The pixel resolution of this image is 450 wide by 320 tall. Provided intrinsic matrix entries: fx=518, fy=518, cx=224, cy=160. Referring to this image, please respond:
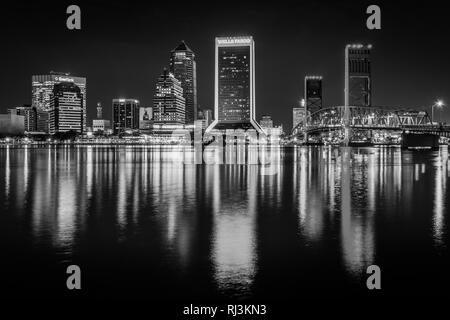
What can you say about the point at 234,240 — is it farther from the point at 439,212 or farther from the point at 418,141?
the point at 418,141

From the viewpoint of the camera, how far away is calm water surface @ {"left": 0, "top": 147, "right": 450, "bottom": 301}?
8945 millimetres

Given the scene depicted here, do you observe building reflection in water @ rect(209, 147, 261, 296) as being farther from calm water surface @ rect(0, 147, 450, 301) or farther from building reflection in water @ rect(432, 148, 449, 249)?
building reflection in water @ rect(432, 148, 449, 249)

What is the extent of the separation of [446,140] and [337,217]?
197512 mm

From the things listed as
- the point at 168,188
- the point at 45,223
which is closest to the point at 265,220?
the point at 45,223

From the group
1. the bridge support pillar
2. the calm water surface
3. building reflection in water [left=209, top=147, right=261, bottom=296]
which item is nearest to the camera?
the calm water surface

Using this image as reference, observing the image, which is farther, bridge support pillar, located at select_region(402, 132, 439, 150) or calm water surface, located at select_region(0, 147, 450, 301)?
bridge support pillar, located at select_region(402, 132, 439, 150)

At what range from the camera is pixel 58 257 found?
10914 mm

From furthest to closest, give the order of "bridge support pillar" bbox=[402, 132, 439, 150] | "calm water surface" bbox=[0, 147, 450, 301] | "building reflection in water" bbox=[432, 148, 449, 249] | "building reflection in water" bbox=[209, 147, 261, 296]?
1. "bridge support pillar" bbox=[402, 132, 439, 150]
2. "building reflection in water" bbox=[432, 148, 449, 249]
3. "building reflection in water" bbox=[209, 147, 261, 296]
4. "calm water surface" bbox=[0, 147, 450, 301]

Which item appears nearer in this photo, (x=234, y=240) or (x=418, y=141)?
(x=234, y=240)

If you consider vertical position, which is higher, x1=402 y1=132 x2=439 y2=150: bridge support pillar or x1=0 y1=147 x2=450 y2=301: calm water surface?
x1=402 y1=132 x2=439 y2=150: bridge support pillar

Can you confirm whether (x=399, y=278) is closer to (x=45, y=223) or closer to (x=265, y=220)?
(x=265, y=220)

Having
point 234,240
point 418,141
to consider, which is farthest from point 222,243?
point 418,141

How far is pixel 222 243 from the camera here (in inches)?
483

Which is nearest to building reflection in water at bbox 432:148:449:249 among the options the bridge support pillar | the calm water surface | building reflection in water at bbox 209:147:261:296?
the calm water surface
